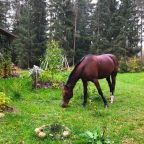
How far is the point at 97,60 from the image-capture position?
15.0 m

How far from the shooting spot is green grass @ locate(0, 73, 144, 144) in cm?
998

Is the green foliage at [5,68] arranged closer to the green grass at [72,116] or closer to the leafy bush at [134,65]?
the green grass at [72,116]

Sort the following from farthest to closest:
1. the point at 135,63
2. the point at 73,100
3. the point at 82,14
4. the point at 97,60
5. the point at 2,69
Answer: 1. the point at 82,14
2. the point at 135,63
3. the point at 2,69
4. the point at 73,100
5. the point at 97,60

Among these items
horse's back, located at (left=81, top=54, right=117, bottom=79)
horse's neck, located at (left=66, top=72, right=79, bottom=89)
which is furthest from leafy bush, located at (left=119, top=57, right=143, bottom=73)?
horse's neck, located at (left=66, top=72, right=79, bottom=89)

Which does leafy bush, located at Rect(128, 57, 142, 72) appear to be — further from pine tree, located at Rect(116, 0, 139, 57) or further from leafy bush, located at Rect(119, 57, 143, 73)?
pine tree, located at Rect(116, 0, 139, 57)

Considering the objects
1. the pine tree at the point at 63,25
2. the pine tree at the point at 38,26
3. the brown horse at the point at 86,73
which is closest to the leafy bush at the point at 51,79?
the brown horse at the point at 86,73

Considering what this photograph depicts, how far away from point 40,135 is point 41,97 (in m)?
7.44

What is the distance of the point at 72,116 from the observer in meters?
12.5

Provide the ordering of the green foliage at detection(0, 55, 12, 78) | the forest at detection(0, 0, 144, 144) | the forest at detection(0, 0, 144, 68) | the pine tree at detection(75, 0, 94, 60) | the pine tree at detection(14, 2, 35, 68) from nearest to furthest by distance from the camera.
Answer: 1. the forest at detection(0, 0, 144, 144)
2. the green foliage at detection(0, 55, 12, 78)
3. the forest at detection(0, 0, 144, 68)
4. the pine tree at detection(14, 2, 35, 68)
5. the pine tree at detection(75, 0, 94, 60)

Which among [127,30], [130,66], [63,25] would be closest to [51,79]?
[130,66]

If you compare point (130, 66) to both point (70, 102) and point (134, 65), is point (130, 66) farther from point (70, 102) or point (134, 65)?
point (70, 102)

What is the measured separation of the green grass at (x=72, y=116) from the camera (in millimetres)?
9984

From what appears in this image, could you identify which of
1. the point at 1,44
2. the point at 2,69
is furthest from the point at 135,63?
the point at 2,69

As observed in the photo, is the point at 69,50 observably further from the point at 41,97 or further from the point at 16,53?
the point at 41,97
